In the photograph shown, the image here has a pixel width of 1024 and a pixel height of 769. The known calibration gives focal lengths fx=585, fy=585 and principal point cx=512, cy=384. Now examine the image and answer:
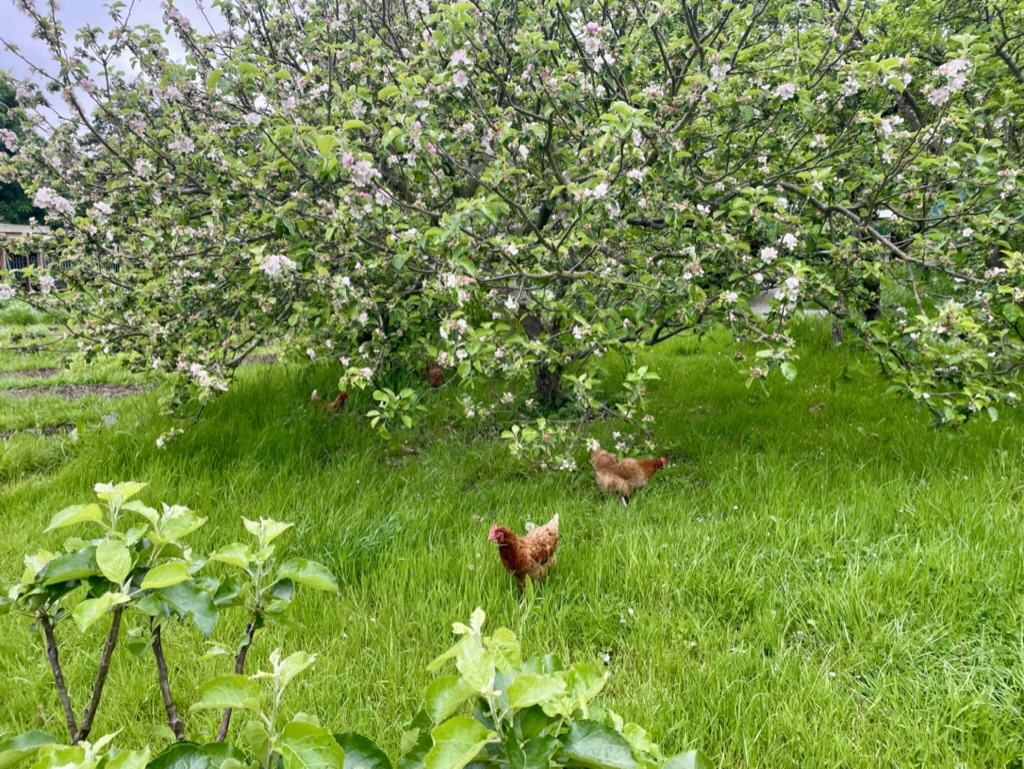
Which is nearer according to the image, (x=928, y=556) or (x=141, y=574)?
(x=141, y=574)

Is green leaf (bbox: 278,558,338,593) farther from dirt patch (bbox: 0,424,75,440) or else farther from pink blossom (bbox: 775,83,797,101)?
dirt patch (bbox: 0,424,75,440)

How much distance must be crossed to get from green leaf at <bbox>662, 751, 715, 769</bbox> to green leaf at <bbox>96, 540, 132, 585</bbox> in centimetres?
78

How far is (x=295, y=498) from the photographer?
313 cm

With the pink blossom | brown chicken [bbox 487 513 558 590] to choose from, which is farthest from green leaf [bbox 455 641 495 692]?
the pink blossom

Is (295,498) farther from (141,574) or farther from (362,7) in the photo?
(362,7)

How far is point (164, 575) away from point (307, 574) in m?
0.23

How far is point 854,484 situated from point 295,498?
293cm

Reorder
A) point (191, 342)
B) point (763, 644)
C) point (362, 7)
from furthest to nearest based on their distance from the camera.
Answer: point (362, 7), point (191, 342), point (763, 644)

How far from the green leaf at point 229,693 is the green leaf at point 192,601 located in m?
0.12

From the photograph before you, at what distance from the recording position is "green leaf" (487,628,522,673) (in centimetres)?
79

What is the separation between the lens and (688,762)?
716 mm

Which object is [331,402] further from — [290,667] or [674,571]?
[290,667]

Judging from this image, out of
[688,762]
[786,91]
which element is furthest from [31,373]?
[688,762]

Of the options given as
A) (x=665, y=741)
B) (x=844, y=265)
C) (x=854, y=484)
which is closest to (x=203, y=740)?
(x=665, y=741)
